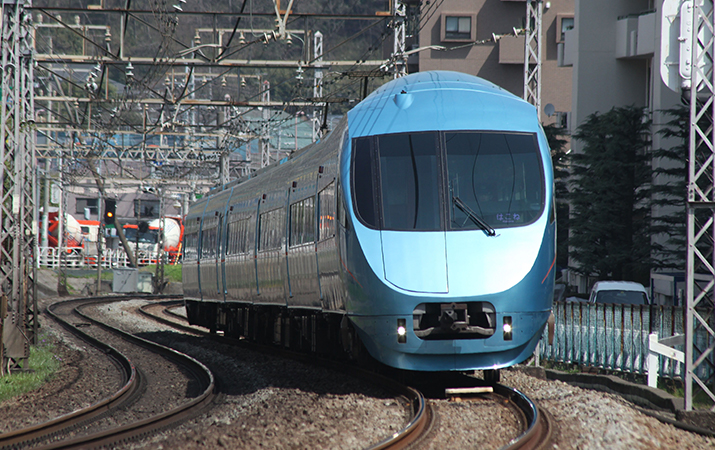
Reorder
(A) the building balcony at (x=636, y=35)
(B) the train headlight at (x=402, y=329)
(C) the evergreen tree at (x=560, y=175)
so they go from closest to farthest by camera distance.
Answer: (B) the train headlight at (x=402, y=329)
(A) the building balcony at (x=636, y=35)
(C) the evergreen tree at (x=560, y=175)

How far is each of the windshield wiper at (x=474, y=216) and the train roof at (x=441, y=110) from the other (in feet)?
3.11

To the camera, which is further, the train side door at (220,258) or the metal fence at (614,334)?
the train side door at (220,258)

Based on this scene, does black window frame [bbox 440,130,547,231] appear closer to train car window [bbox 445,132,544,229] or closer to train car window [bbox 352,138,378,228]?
train car window [bbox 445,132,544,229]

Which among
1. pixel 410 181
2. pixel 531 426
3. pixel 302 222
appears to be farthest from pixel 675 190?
pixel 531 426

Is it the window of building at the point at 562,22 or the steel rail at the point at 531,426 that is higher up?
the window of building at the point at 562,22

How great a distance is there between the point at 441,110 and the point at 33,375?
27.7 ft

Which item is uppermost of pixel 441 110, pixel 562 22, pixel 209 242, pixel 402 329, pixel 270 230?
pixel 562 22

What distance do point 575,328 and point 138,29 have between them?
3815 inches

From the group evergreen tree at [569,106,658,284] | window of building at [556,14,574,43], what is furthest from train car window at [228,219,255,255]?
window of building at [556,14,574,43]

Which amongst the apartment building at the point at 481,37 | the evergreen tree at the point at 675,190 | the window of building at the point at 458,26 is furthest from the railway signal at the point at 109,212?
the evergreen tree at the point at 675,190

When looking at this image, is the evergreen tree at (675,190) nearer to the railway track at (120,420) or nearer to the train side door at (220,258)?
the train side door at (220,258)

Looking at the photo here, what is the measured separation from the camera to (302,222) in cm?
1412

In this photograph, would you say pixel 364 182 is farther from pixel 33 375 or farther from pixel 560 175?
pixel 560 175

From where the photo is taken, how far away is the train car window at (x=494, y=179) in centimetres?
1023
